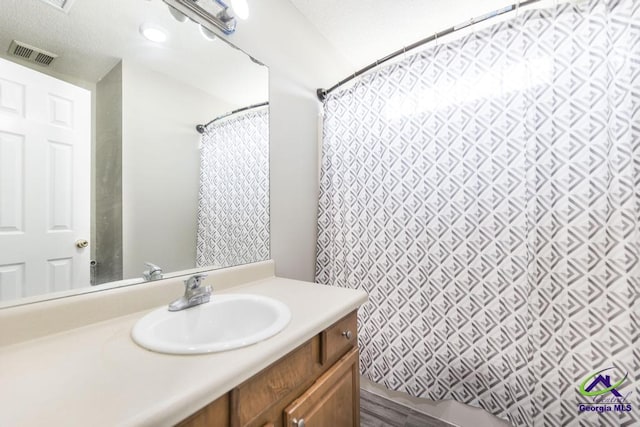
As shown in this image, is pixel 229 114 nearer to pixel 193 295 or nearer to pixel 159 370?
pixel 193 295

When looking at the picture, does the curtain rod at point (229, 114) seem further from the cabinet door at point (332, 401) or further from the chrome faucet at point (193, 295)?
the cabinet door at point (332, 401)

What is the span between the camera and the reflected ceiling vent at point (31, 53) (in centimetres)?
68

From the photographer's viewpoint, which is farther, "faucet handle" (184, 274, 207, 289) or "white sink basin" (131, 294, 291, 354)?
"faucet handle" (184, 274, 207, 289)

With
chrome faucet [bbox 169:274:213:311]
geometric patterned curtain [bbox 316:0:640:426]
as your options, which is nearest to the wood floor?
geometric patterned curtain [bbox 316:0:640:426]

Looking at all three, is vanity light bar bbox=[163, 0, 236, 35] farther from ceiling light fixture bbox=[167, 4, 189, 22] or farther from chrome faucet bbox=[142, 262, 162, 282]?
chrome faucet bbox=[142, 262, 162, 282]

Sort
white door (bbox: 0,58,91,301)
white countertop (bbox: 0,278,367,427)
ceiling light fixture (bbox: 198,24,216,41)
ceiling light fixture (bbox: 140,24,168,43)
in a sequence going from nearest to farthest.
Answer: white countertop (bbox: 0,278,367,427) → white door (bbox: 0,58,91,301) → ceiling light fixture (bbox: 140,24,168,43) → ceiling light fixture (bbox: 198,24,216,41)

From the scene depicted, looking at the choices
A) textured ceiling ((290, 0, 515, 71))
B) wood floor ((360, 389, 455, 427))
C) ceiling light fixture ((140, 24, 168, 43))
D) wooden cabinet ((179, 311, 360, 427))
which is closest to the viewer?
wooden cabinet ((179, 311, 360, 427))

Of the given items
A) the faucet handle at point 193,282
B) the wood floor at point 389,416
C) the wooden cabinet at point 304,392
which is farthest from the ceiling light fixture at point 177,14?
the wood floor at point 389,416

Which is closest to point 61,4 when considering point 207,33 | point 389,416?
point 207,33

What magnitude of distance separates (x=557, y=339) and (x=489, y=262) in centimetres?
37

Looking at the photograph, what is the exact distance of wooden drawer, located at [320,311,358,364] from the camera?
0.80m

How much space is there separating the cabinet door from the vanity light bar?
1.43 m

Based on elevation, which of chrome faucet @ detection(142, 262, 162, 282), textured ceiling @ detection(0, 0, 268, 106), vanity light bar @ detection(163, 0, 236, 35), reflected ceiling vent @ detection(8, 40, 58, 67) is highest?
vanity light bar @ detection(163, 0, 236, 35)

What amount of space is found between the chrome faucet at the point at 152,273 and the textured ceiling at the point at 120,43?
633mm
